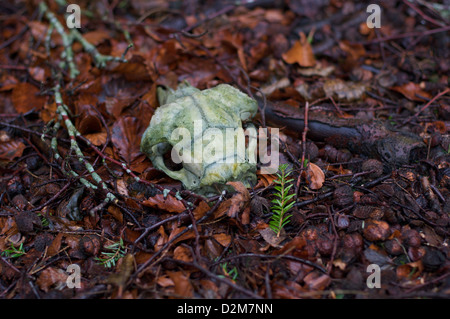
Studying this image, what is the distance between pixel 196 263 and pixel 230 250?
283 millimetres

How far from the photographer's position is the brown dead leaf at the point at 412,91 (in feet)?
11.5

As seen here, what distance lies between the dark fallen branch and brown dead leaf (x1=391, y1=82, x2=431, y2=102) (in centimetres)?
72

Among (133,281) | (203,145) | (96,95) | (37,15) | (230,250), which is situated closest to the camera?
(133,281)

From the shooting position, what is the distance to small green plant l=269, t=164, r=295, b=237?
8.12 feet

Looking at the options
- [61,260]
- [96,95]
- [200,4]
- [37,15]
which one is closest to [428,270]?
[61,260]

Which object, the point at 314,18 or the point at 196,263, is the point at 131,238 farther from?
the point at 314,18

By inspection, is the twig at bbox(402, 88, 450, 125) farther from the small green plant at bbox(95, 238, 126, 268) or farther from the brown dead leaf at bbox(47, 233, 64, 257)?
the brown dead leaf at bbox(47, 233, 64, 257)

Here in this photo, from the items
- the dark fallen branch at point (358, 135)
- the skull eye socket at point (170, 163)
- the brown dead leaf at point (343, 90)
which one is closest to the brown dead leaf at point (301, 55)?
the brown dead leaf at point (343, 90)

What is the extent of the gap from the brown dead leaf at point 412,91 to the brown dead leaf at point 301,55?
0.88 m

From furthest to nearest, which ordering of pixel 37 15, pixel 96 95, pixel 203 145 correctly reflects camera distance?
pixel 37 15, pixel 96 95, pixel 203 145

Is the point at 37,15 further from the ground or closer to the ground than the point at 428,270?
further from the ground

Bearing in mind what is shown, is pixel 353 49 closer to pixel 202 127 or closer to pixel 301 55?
pixel 301 55

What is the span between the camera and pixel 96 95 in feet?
11.5

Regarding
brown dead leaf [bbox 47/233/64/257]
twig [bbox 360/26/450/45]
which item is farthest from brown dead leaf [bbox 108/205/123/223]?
twig [bbox 360/26/450/45]
